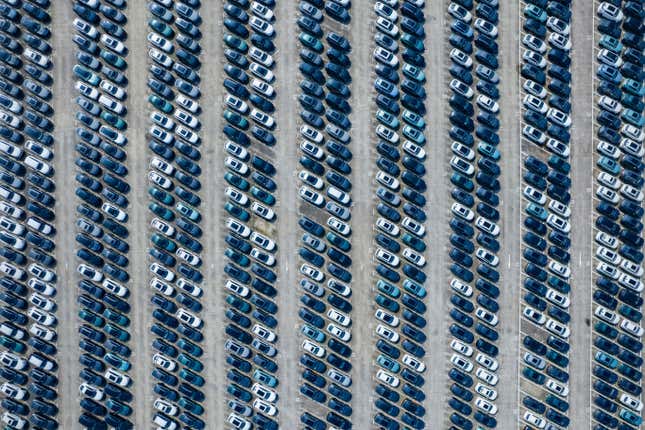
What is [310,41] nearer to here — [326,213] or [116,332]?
[326,213]

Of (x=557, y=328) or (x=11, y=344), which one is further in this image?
(x=557, y=328)

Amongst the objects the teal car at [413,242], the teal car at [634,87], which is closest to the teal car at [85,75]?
the teal car at [413,242]

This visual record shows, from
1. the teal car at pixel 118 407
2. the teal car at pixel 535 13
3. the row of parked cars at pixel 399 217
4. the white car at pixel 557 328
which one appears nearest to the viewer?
the teal car at pixel 118 407

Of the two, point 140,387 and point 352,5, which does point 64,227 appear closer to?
point 140,387

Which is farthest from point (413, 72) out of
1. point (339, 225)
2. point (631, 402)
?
point (631, 402)

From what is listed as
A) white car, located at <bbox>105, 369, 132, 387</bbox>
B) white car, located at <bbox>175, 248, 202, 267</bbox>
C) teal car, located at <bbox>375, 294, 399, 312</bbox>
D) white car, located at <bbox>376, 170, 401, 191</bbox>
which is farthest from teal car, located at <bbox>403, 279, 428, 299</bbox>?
white car, located at <bbox>105, 369, 132, 387</bbox>

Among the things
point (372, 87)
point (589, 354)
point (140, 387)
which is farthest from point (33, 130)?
point (589, 354)

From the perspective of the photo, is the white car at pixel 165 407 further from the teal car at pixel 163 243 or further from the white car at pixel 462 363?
the white car at pixel 462 363
